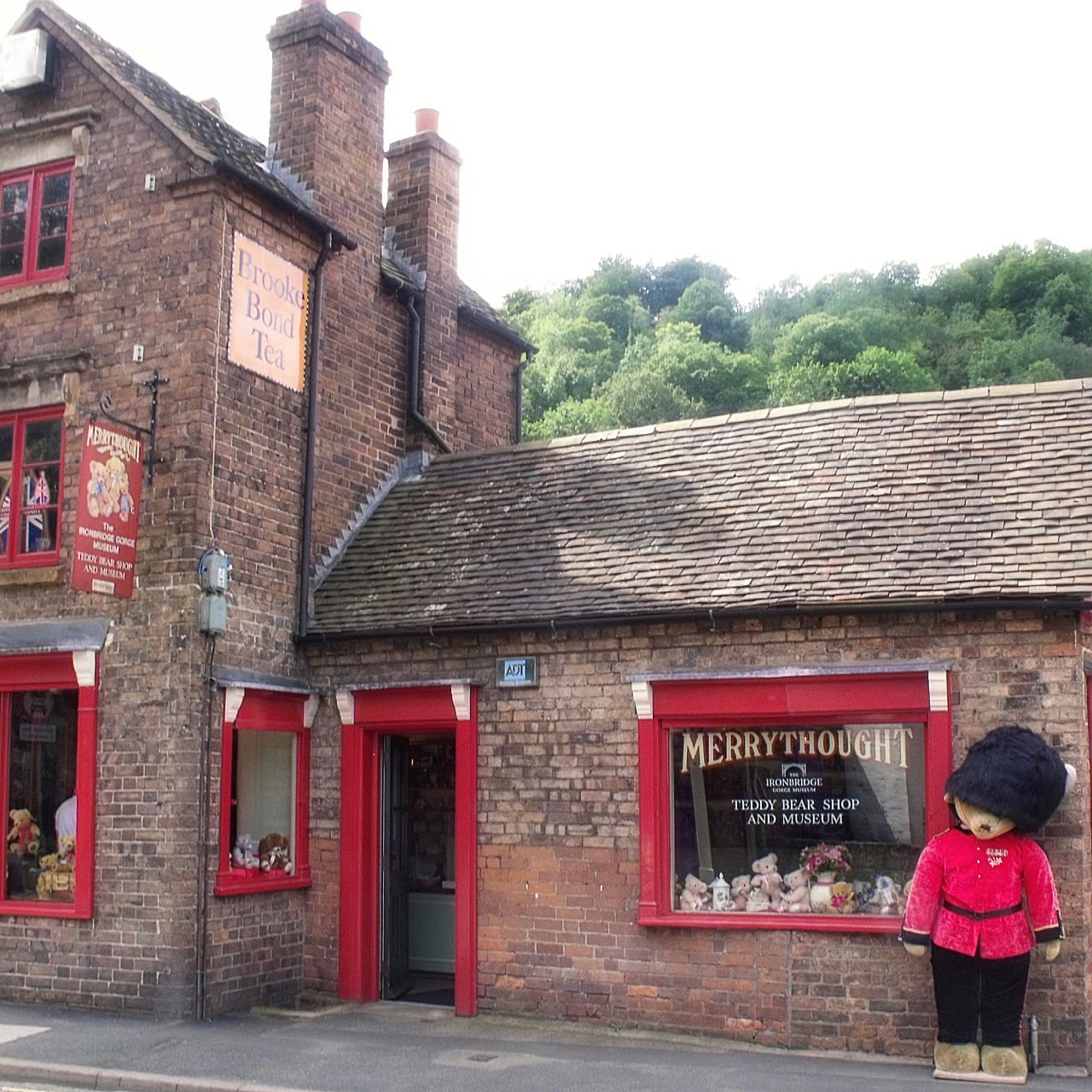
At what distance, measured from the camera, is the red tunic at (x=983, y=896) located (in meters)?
9.27

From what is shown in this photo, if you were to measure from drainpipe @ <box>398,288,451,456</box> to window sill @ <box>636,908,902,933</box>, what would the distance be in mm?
5988

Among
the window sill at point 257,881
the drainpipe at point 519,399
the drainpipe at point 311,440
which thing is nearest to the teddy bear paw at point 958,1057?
the window sill at point 257,881

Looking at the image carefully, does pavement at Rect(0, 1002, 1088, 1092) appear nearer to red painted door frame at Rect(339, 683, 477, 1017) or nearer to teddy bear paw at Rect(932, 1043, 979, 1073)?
teddy bear paw at Rect(932, 1043, 979, 1073)

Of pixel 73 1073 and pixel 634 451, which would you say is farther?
pixel 634 451

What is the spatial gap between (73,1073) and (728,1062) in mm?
4388

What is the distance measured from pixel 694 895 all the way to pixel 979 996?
7.30 ft

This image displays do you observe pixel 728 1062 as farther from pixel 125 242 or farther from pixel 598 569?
pixel 125 242

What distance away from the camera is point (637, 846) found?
1078cm

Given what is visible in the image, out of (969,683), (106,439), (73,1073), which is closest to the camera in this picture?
(73,1073)

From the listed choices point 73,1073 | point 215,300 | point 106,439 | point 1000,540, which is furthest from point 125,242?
point 1000,540

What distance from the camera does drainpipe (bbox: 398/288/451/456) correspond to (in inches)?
577

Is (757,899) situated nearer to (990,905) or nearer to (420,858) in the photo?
(990,905)

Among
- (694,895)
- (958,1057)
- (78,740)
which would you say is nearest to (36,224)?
(78,740)

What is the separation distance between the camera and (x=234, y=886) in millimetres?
11391
